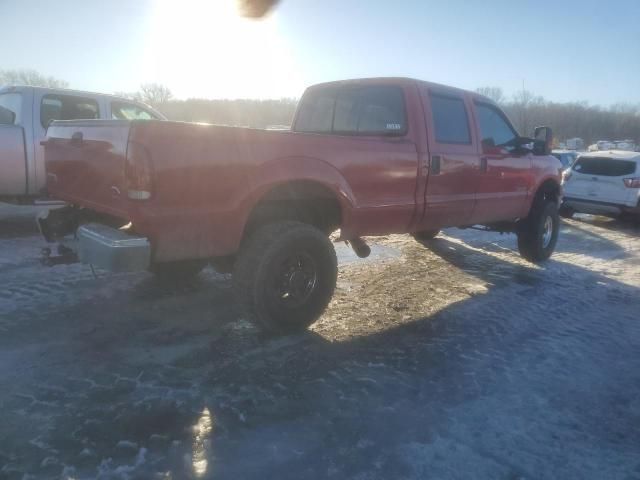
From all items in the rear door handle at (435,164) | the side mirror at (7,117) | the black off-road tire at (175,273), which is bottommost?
the black off-road tire at (175,273)

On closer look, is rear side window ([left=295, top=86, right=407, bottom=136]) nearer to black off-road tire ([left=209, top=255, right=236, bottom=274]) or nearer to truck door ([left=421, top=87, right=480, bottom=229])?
truck door ([left=421, top=87, right=480, bottom=229])

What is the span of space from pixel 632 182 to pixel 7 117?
439 inches

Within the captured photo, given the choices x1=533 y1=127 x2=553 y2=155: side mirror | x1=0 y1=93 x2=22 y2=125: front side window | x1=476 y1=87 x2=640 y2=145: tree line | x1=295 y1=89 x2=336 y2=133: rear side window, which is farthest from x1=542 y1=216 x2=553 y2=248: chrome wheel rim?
x1=476 y1=87 x2=640 y2=145: tree line

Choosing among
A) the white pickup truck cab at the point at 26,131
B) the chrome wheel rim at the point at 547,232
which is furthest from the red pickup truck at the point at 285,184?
the white pickup truck cab at the point at 26,131

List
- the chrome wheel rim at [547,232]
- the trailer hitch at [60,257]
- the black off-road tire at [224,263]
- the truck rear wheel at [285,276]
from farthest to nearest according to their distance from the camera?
the chrome wheel rim at [547,232] → the black off-road tire at [224,263] → the trailer hitch at [60,257] → the truck rear wheel at [285,276]

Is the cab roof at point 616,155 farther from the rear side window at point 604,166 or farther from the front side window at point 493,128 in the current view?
the front side window at point 493,128

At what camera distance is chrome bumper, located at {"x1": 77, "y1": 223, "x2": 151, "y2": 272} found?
3.04 m

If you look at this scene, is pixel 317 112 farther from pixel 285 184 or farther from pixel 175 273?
pixel 175 273

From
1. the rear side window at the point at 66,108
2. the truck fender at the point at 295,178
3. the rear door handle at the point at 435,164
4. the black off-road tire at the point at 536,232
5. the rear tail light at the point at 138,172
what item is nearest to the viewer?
the rear tail light at the point at 138,172

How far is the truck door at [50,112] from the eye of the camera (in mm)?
7109

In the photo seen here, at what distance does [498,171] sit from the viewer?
18.8ft

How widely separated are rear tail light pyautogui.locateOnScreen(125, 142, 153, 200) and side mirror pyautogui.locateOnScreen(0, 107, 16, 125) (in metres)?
5.18

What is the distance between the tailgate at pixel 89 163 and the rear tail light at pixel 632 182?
10360 mm

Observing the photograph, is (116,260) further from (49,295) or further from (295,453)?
(49,295)
